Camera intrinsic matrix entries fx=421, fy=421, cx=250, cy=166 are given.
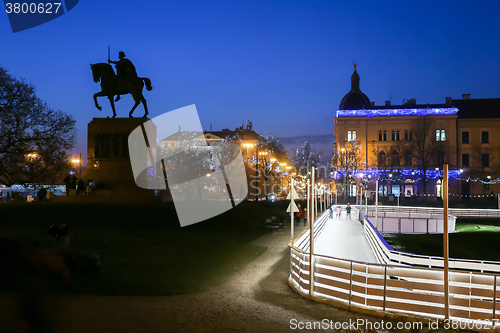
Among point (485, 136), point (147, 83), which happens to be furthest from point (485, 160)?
point (147, 83)

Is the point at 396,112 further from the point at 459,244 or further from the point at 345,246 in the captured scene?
the point at 345,246

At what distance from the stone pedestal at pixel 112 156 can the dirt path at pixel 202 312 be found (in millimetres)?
15882

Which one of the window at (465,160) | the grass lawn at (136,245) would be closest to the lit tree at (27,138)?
the grass lawn at (136,245)

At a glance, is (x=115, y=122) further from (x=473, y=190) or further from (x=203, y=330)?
(x=473, y=190)

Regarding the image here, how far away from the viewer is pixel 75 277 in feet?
35.6

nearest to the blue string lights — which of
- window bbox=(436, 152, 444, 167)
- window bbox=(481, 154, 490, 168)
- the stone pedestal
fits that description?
window bbox=(436, 152, 444, 167)

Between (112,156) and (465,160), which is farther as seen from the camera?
(465,160)

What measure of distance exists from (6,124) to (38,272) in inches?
1089

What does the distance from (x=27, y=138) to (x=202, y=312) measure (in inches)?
1053

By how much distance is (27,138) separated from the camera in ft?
99.0

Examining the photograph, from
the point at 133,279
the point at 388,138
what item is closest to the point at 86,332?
the point at 133,279

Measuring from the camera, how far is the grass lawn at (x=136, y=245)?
412 inches

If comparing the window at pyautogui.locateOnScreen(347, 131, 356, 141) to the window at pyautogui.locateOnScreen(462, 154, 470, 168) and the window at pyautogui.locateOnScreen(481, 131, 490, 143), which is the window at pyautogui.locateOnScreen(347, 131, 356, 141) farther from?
→ the window at pyautogui.locateOnScreen(481, 131, 490, 143)

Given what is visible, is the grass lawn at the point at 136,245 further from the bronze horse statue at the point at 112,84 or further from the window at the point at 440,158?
the window at the point at 440,158
